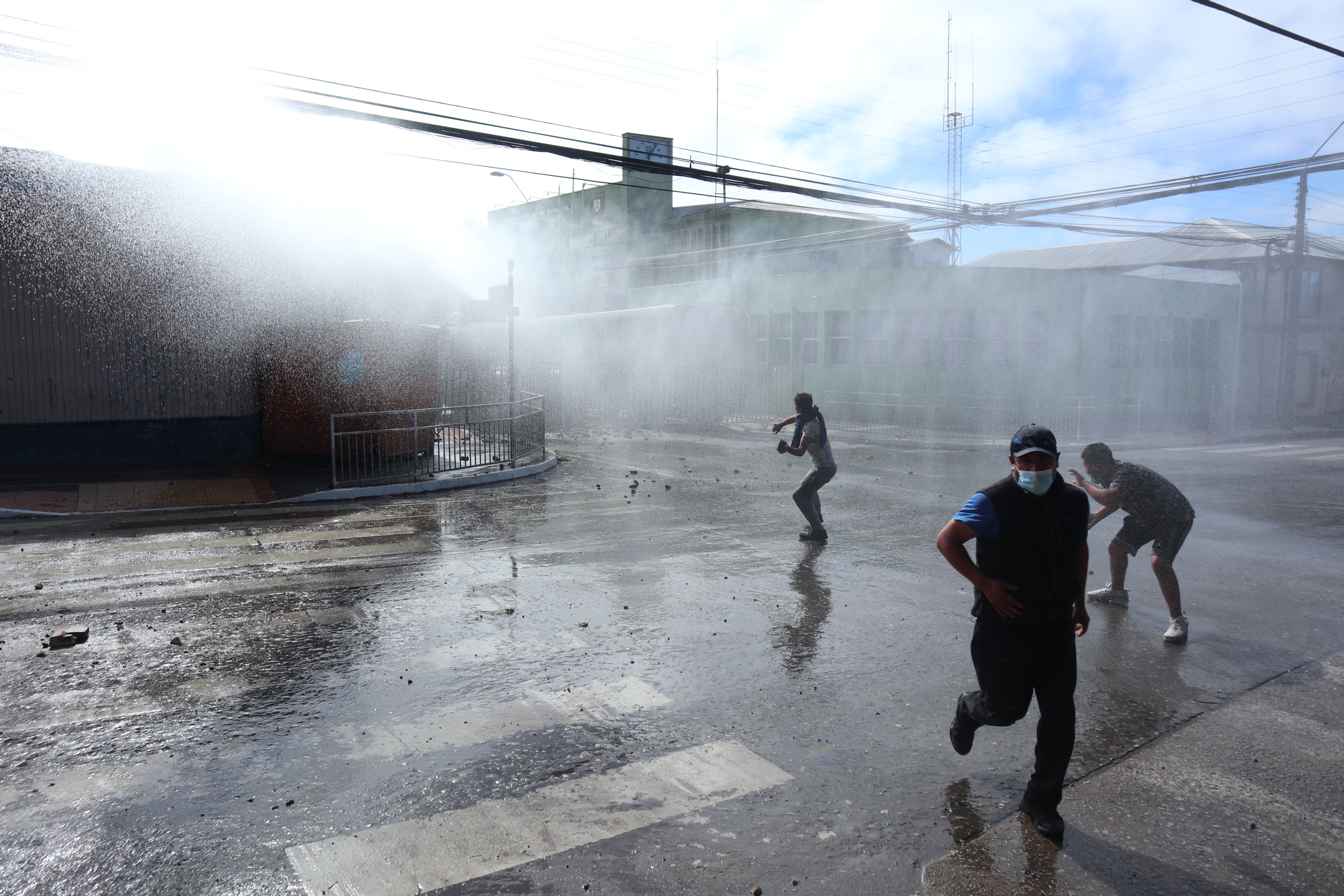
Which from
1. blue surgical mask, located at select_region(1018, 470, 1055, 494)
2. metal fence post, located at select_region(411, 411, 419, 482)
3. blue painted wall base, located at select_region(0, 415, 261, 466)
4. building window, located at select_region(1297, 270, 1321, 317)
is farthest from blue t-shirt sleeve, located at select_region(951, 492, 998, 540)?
building window, located at select_region(1297, 270, 1321, 317)

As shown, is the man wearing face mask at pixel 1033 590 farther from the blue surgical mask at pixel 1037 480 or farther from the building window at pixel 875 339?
the building window at pixel 875 339

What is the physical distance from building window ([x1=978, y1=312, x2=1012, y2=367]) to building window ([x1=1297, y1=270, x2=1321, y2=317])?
19.2 m

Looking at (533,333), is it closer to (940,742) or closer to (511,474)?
(511,474)

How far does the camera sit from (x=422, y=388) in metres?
Answer: 16.3

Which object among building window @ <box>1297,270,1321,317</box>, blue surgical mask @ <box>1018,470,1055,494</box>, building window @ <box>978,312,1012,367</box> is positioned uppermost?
building window @ <box>1297,270,1321,317</box>

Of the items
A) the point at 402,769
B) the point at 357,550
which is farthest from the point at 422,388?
the point at 402,769

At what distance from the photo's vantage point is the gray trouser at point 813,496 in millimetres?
9398

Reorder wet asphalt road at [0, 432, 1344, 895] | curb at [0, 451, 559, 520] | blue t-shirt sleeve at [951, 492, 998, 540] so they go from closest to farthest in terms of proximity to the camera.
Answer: wet asphalt road at [0, 432, 1344, 895]
blue t-shirt sleeve at [951, 492, 998, 540]
curb at [0, 451, 559, 520]

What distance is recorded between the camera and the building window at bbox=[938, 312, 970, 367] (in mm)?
25641

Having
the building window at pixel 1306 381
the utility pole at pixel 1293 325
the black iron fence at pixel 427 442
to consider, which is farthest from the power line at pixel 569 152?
the building window at pixel 1306 381

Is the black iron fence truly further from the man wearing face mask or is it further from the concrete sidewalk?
the concrete sidewalk

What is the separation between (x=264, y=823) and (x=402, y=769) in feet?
2.12

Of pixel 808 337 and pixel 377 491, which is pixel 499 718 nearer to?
pixel 377 491

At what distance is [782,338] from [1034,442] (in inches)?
1067
